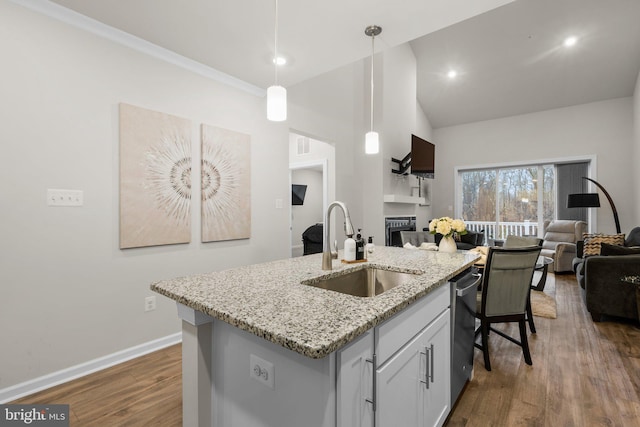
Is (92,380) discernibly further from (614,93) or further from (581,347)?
(614,93)

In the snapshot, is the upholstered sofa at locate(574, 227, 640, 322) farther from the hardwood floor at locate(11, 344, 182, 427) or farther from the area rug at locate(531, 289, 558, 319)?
the hardwood floor at locate(11, 344, 182, 427)

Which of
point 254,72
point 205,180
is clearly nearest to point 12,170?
point 205,180

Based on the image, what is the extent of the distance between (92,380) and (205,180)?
1.67m

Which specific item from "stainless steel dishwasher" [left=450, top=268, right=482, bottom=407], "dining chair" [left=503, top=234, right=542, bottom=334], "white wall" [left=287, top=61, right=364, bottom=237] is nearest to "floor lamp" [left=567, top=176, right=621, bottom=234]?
"dining chair" [left=503, top=234, right=542, bottom=334]

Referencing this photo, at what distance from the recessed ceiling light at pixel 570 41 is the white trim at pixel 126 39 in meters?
4.93

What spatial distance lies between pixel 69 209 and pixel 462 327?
8.58 feet

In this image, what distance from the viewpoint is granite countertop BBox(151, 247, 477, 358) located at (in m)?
0.80

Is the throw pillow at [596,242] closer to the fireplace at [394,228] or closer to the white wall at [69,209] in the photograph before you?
the fireplace at [394,228]

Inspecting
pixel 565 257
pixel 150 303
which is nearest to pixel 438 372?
pixel 150 303

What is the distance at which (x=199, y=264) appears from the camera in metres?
2.79

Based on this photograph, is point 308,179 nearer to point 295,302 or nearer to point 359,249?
point 359,249

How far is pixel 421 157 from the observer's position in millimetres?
5148

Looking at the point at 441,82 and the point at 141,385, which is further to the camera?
the point at 441,82

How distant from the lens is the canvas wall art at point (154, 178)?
2287 mm
